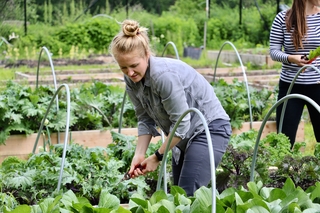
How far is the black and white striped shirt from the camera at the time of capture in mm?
4555

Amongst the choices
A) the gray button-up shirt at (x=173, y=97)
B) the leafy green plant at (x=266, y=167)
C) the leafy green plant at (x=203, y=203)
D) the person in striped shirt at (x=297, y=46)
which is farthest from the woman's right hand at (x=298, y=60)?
the leafy green plant at (x=203, y=203)

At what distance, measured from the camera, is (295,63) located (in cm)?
444

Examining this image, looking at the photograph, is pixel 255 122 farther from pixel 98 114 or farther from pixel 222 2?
pixel 222 2

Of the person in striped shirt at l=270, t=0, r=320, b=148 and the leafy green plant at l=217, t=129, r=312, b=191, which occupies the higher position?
the person in striped shirt at l=270, t=0, r=320, b=148

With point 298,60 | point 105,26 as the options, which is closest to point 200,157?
point 298,60

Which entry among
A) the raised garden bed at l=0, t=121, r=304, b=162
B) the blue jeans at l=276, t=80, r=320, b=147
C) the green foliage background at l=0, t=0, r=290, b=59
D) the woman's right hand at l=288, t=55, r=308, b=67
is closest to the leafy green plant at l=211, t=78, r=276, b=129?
the raised garden bed at l=0, t=121, r=304, b=162

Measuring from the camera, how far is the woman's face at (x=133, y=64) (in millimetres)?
2988

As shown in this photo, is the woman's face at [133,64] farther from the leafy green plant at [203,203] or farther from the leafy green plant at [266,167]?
the leafy green plant at [266,167]

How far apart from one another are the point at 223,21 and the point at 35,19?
15.9 ft

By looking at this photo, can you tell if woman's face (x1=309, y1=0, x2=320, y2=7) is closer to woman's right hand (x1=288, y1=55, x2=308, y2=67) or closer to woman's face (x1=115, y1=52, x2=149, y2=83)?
woman's right hand (x1=288, y1=55, x2=308, y2=67)

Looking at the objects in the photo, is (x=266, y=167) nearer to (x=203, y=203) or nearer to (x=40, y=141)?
(x=203, y=203)

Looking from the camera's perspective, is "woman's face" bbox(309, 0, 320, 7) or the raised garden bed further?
the raised garden bed

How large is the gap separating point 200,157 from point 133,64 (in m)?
0.60

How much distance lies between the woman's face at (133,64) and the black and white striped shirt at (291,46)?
5.77ft
